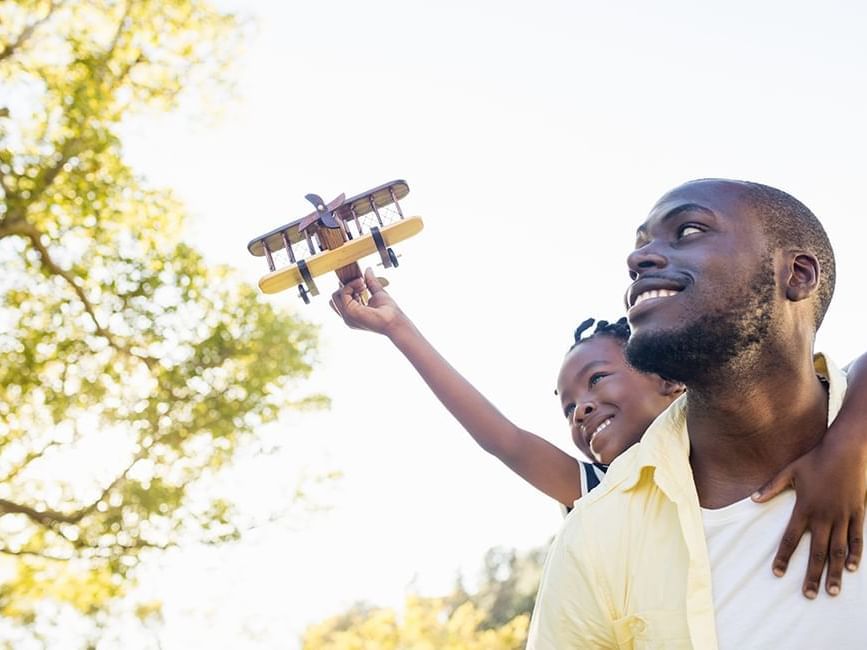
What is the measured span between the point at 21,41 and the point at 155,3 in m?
1.54

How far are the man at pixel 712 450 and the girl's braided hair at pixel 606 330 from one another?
1307 mm

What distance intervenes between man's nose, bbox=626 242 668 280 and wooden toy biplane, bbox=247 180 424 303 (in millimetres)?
973

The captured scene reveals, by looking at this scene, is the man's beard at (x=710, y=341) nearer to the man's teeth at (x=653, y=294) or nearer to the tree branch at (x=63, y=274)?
the man's teeth at (x=653, y=294)

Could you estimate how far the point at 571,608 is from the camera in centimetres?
196

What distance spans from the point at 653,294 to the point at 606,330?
61.6 inches

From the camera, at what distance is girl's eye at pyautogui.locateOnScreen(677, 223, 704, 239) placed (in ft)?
7.05

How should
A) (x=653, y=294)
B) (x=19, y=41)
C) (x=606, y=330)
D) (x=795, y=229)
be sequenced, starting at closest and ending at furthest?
(x=653, y=294)
(x=795, y=229)
(x=606, y=330)
(x=19, y=41)

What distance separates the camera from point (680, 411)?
2.28 meters

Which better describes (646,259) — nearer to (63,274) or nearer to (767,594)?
(767,594)

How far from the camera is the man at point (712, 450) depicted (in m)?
1.84

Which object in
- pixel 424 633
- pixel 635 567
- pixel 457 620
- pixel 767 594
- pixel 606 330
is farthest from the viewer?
pixel 457 620

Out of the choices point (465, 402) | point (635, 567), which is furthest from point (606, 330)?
point (635, 567)

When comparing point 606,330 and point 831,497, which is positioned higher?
point 606,330

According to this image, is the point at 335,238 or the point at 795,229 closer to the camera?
the point at 795,229
